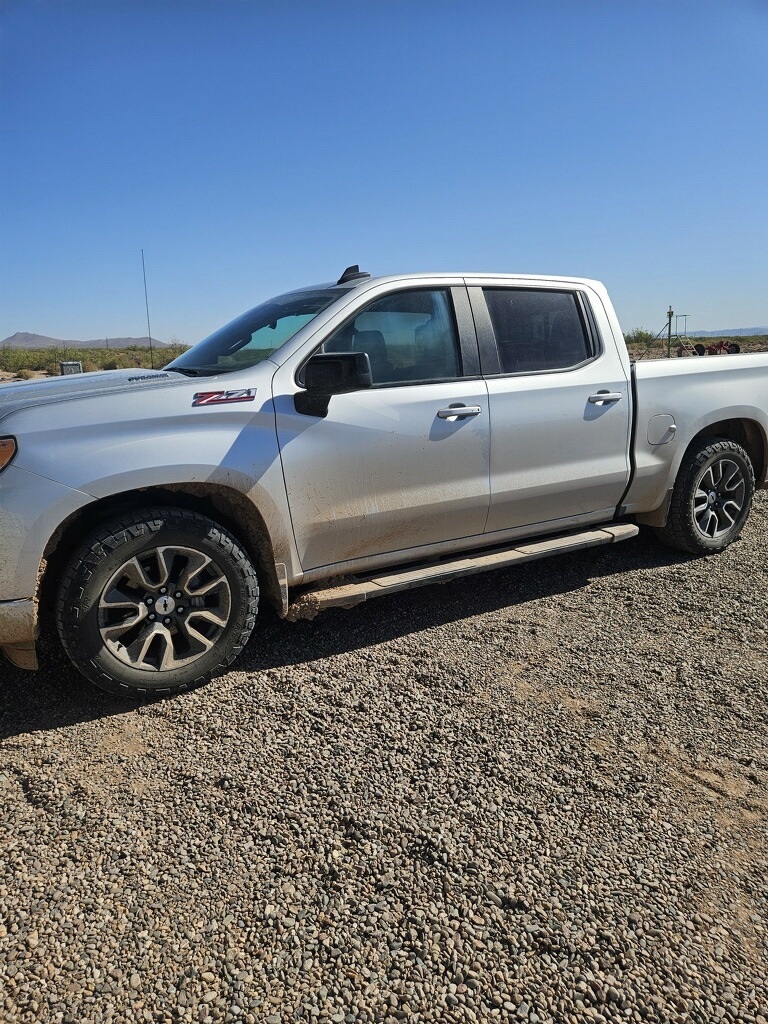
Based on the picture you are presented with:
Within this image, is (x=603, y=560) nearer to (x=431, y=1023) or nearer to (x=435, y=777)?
(x=435, y=777)

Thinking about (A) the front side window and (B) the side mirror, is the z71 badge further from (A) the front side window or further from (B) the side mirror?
(A) the front side window

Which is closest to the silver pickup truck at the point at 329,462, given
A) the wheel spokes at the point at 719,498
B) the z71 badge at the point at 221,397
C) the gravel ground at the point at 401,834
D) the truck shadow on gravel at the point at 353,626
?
the z71 badge at the point at 221,397

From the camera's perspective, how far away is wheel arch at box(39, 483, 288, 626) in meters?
3.18

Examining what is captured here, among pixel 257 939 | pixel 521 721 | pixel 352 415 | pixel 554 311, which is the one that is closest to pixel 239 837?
pixel 257 939

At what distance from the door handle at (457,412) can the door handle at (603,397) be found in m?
0.93

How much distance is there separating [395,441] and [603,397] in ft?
5.20

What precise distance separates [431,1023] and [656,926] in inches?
28.5

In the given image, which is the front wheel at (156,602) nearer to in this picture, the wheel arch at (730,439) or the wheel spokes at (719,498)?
the wheel arch at (730,439)

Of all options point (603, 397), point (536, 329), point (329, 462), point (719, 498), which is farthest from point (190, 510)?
point (719, 498)

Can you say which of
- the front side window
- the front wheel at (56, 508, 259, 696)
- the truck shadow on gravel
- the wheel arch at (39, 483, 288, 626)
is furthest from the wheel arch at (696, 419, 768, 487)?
the front wheel at (56, 508, 259, 696)

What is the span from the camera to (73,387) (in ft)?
11.2

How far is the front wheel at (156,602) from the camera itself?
3.03 m

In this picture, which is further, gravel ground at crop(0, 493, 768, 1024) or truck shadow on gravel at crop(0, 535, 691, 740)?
truck shadow on gravel at crop(0, 535, 691, 740)

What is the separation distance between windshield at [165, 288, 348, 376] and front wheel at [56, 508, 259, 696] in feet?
3.14
